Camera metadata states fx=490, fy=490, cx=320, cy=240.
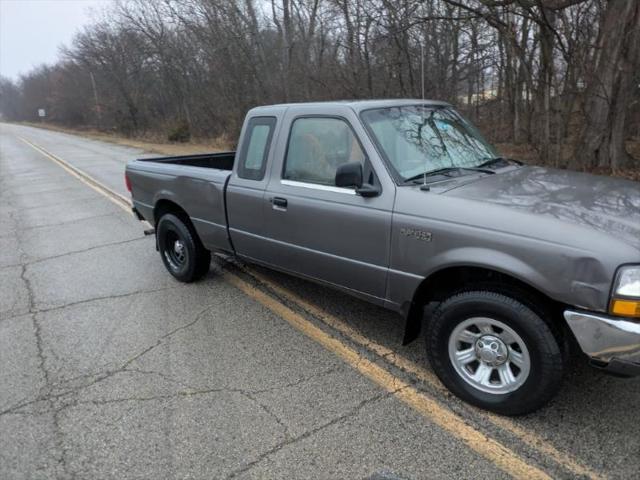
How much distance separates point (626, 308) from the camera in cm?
236

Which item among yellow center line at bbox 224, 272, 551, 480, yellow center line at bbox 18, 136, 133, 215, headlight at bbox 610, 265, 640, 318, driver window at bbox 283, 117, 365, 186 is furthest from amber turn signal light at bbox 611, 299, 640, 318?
yellow center line at bbox 18, 136, 133, 215

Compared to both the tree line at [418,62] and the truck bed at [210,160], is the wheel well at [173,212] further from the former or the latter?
the tree line at [418,62]

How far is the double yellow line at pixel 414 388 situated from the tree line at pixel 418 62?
2124 mm

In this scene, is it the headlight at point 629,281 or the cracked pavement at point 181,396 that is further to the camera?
the cracked pavement at point 181,396

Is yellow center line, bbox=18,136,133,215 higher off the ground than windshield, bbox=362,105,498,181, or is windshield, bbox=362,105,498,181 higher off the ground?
windshield, bbox=362,105,498,181

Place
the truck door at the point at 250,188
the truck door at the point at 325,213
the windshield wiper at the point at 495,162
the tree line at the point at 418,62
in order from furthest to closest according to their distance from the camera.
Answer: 1. the tree line at the point at 418,62
2. the truck door at the point at 250,188
3. the windshield wiper at the point at 495,162
4. the truck door at the point at 325,213

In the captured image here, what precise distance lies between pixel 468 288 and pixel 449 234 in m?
0.37

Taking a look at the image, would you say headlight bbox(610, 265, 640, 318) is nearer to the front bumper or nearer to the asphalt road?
the front bumper

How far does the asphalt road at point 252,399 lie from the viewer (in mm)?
2615

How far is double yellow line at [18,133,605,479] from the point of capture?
2.53 meters

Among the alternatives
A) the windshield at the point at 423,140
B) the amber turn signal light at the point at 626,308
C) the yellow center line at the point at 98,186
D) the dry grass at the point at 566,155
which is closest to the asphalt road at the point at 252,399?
the amber turn signal light at the point at 626,308

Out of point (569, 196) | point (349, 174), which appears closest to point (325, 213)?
point (349, 174)

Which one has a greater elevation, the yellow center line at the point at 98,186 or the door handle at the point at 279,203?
the door handle at the point at 279,203

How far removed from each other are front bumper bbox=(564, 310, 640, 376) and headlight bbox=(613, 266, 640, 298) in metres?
0.14
